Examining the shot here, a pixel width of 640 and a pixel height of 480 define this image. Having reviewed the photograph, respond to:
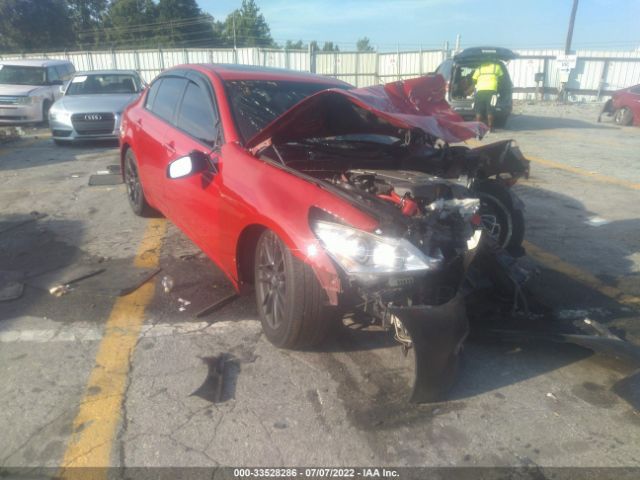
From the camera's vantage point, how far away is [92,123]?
10.0 metres

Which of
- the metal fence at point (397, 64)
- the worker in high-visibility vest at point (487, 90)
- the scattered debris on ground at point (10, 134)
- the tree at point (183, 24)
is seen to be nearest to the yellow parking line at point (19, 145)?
the scattered debris on ground at point (10, 134)

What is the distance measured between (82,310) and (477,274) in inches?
108

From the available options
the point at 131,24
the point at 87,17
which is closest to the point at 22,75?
the point at 131,24

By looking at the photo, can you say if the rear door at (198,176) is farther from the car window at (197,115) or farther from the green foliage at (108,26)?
the green foliage at (108,26)

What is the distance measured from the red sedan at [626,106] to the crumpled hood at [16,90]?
1653cm

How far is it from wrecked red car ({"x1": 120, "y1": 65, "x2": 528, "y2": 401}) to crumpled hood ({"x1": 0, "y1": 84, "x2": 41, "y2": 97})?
1024 centimetres

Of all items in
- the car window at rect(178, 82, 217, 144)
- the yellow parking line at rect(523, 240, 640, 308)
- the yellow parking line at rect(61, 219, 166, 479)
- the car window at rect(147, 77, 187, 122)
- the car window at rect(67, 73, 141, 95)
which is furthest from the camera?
the car window at rect(67, 73, 141, 95)

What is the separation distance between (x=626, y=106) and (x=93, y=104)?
47.7ft

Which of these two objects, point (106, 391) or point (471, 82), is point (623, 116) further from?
point (106, 391)

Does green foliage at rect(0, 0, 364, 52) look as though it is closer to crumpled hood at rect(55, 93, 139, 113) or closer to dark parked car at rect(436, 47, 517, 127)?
dark parked car at rect(436, 47, 517, 127)

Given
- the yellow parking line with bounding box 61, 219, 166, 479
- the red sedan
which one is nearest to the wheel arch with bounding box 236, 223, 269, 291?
Result: the yellow parking line with bounding box 61, 219, 166, 479

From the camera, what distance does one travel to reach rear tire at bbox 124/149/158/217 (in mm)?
5430

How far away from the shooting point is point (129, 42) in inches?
2040

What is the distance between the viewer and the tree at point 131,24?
51156 mm
